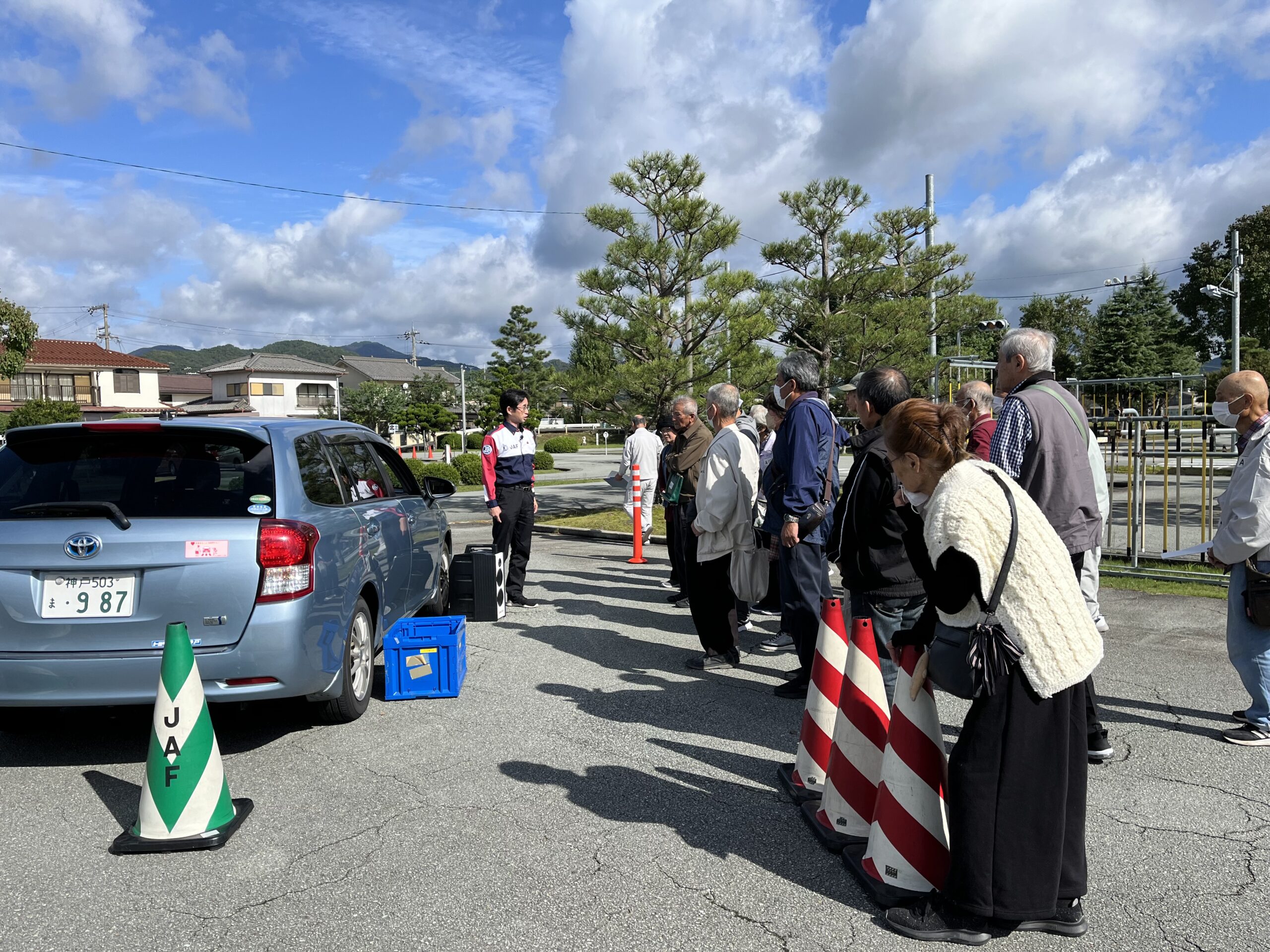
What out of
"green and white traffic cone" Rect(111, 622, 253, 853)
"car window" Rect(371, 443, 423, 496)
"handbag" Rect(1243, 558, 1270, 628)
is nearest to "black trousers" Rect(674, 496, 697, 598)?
"car window" Rect(371, 443, 423, 496)

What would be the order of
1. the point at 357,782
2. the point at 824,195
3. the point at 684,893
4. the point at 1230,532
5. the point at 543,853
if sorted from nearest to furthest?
the point at 684,893
the point at 543,853
the point at 357,782
the point at 1230,532
the point at 824,195

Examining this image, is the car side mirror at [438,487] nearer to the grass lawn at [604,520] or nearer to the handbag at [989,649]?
the handbag at [989,649]

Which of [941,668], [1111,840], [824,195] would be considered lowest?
[1111,840]

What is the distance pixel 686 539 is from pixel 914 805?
14.7ft

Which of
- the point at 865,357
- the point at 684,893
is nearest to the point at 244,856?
the point at 684,893

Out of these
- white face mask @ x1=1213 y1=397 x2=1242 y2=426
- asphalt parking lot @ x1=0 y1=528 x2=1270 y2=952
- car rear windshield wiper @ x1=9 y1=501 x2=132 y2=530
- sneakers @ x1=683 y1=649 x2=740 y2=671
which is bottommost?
asphalt parking lot @ x1=0 y1=528 x2=1270 y2=952

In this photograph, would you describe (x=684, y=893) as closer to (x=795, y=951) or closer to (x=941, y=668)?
(x=795, y=951)

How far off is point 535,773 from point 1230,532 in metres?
3.73

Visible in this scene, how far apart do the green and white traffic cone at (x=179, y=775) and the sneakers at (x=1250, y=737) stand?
4.88 metres

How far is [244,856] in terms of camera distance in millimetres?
3619

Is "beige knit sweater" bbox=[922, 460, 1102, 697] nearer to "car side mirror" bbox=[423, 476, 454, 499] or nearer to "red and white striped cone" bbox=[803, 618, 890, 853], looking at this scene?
"red and white striped cone" bbox=[803, 618, 890, 853]

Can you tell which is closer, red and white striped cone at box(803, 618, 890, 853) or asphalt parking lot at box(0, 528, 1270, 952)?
asphalt parking lot at box(0, 528, 1270, 952)

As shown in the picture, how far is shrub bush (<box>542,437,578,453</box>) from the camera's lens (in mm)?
53281

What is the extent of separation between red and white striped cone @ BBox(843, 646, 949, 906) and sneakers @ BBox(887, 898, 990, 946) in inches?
2.7
